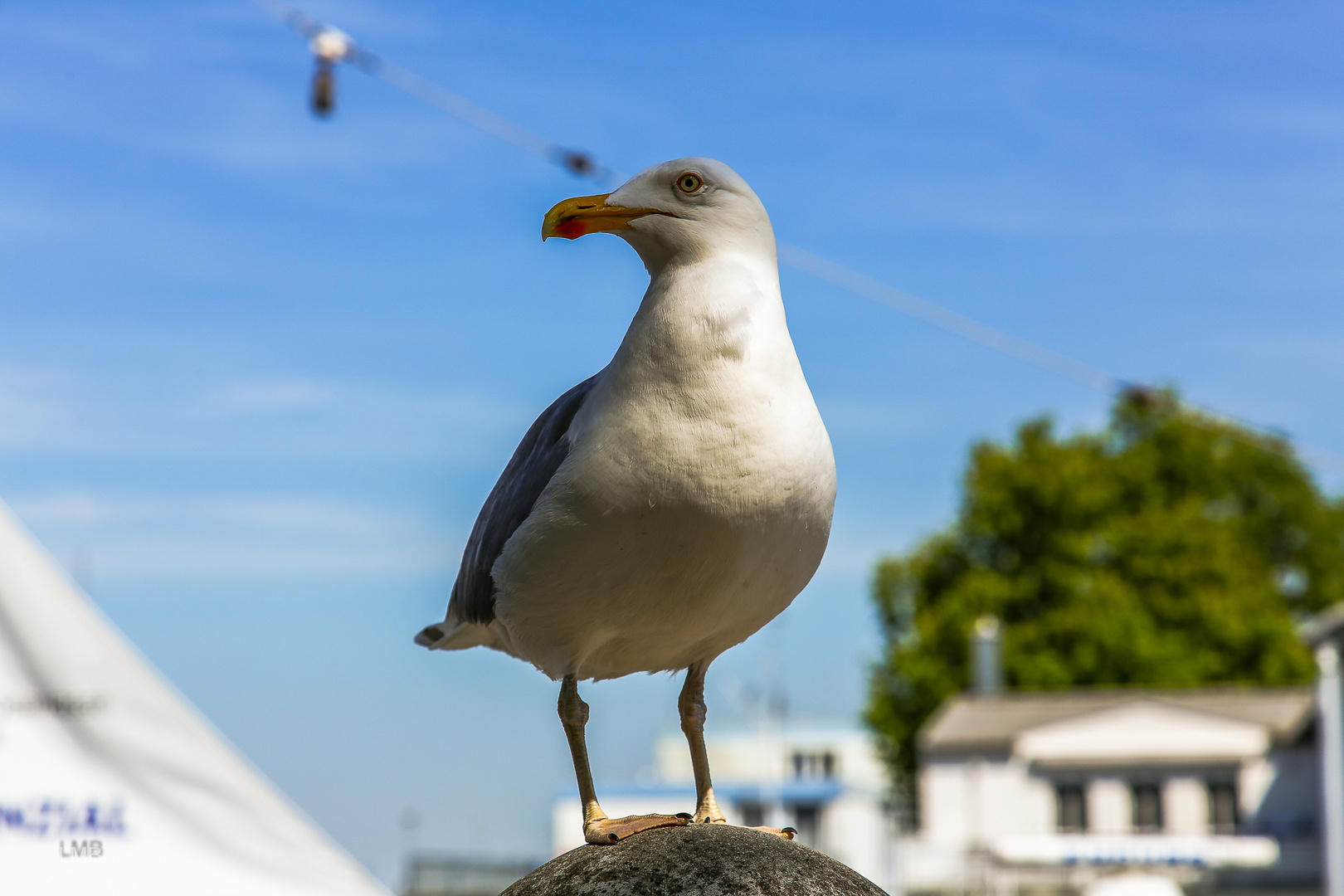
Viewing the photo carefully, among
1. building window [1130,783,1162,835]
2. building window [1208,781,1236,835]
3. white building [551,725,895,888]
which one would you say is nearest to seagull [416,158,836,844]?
white building [551,725,895,888]

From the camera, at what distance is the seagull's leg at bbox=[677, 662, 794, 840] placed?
5.42 metres

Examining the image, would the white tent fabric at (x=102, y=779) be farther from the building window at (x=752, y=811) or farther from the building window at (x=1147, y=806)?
the building window at (x=752, y=811)

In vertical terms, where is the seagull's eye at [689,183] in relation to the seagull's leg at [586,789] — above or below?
above

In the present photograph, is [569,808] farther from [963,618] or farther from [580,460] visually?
[580,460]

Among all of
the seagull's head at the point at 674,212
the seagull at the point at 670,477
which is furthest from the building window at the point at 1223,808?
the seagull's head at the point at 674,212

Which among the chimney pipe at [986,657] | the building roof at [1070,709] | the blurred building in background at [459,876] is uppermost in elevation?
the chimney pipe at [986,657]

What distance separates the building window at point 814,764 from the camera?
85.3 m

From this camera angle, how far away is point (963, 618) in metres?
Answer: 45.8

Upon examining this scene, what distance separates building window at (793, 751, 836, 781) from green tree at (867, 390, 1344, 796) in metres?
35.4

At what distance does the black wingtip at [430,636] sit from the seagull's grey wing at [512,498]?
10.9 inches

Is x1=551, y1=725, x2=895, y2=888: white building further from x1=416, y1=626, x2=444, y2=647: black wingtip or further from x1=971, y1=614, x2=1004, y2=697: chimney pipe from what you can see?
x1=416, y1=626, x2=444, y2=647: black wingtip

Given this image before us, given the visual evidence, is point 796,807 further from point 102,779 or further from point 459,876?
point 102,779

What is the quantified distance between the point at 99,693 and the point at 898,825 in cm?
4861

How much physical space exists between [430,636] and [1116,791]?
44.4m
